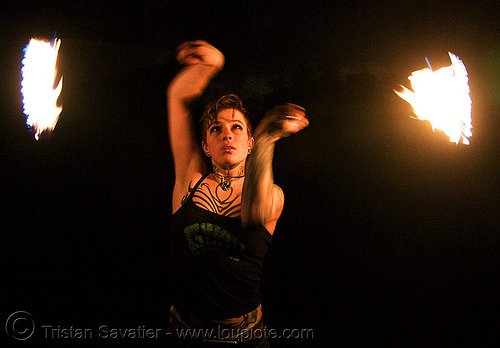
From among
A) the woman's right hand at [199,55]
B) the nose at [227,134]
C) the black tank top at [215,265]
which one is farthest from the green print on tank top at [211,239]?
the woman's right hand at [199,55]

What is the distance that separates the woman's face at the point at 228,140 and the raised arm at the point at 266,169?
0.20 feet

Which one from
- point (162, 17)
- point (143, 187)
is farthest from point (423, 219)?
point (162, 17)

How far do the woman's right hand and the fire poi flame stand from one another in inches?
40.8

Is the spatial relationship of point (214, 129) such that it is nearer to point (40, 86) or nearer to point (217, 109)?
point (217, 109)

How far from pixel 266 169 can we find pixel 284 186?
145 mm

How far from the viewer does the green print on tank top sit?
1.61 m

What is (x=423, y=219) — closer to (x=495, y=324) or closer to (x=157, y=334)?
(x=495, y=324)

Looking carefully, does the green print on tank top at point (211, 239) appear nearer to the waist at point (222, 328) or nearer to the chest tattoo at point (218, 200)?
the chest tattoo at point (218, 200)

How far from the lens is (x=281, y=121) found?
5.78 ft

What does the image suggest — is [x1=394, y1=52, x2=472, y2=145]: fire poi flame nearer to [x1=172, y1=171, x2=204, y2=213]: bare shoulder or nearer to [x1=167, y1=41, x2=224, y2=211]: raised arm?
[x1=167, y1=41, x2=224, y2=211]: raised arm

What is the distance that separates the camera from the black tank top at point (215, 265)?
1.60m

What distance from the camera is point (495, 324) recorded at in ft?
5.71

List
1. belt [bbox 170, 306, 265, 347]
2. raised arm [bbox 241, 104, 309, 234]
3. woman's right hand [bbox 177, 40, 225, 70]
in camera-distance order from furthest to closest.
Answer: woman's right hand [bbox 177, 40, 225, 70], raised arm [bbox 241, 104, 309, 234], belt [bbox 170, 306, 265, 347]

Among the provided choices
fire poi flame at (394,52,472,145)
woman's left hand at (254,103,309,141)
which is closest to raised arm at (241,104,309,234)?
woman's left hand at (254,103,309,141)
